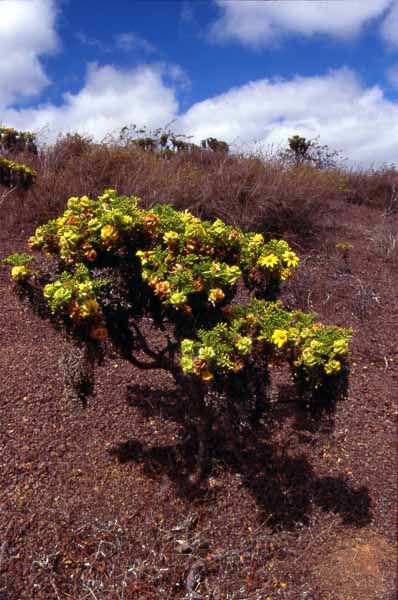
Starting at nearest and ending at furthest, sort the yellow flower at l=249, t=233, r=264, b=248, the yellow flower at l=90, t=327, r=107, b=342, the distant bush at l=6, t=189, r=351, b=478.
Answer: the distant bush at l=6, t=189, r=351, b=478
the yellow flower at l=90, t=327, r=107, b=342
the yellow flower at l=249, t=233, r=264, b=248

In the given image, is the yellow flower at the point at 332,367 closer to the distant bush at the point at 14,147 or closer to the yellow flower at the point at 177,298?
the yellow flower at the point at 177,298

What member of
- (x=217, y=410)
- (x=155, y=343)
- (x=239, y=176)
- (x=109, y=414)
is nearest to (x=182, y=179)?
(x=239, y=176)

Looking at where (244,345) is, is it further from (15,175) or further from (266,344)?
(15,175)

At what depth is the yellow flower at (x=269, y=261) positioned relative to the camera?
233cm

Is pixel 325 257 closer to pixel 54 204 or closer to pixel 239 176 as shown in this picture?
pixel 239 176

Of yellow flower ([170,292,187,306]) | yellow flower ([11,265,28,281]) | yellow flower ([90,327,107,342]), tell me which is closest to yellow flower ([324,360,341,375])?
yellow flower ([170,292,187,306])

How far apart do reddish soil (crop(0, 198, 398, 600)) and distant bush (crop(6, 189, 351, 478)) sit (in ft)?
1.37

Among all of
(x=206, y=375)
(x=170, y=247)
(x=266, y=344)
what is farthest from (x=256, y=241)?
(x=206, y=375)

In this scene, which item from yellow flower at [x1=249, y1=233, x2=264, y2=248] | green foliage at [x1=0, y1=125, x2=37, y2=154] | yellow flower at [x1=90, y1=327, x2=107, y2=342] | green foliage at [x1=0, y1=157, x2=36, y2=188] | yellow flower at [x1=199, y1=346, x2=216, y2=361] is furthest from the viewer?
green foliage at [x1=0, y1=125, x2=37, y2=154]

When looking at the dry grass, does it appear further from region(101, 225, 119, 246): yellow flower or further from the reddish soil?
region(101, 225, 119, 246): yellow flower

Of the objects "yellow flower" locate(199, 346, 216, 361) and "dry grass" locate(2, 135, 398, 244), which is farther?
"dry grass" locate(2, 135, 398, 244)

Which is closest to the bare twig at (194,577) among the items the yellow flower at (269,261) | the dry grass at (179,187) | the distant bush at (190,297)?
the distant bush at (190,297)

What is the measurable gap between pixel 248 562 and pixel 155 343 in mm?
2002

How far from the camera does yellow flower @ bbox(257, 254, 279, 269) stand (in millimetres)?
2330
